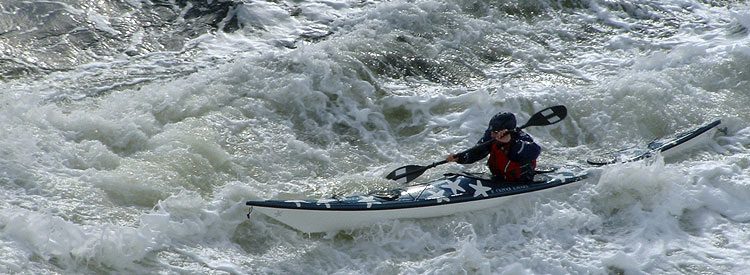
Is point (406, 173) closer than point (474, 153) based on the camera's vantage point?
Yes

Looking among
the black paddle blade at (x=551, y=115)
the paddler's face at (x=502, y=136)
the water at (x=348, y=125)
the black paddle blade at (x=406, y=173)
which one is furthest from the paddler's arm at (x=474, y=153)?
the black paddle blade at (x=551, y=115)

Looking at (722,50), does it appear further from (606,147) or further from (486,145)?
(486,145)

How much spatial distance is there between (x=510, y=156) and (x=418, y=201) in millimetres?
863

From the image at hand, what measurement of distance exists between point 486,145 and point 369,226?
3.91ft

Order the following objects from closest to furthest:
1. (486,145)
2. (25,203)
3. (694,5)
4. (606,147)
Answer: (25,203)
(486,145)
(606,147)
(694,5)

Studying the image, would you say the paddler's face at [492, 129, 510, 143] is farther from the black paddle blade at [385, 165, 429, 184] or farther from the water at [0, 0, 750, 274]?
the black paddle blade at [385, 165, 429, 184]

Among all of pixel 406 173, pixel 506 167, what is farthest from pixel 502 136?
pixel 406 173

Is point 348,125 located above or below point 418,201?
below

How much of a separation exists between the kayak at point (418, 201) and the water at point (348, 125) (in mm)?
90

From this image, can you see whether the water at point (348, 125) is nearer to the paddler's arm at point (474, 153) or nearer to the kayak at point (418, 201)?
the kayak at point (418, 201)

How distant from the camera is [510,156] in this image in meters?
7.36

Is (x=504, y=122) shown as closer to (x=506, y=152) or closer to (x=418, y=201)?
(x=506, y=152)

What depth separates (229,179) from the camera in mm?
Answer: 7445

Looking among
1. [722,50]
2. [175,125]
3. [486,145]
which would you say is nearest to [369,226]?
[486,145]
